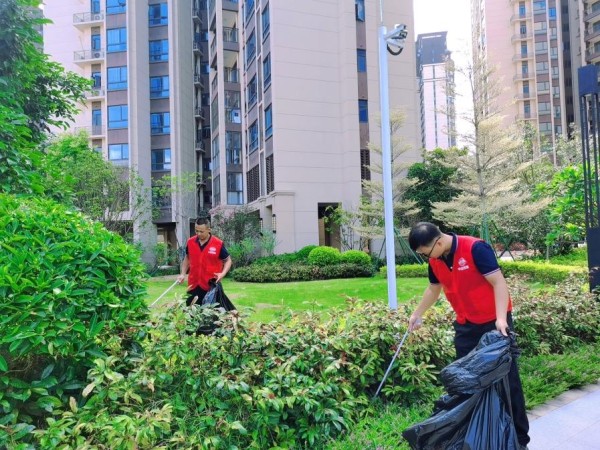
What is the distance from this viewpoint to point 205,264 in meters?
5.67

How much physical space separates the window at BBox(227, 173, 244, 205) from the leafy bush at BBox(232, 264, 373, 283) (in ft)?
40.1

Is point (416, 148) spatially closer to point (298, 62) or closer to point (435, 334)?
point (298, 62)

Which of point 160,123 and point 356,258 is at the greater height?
point 160,123

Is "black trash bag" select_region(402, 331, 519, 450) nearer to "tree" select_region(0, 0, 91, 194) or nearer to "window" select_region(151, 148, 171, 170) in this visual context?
"tree" select_region(0, 0, 91, 194)

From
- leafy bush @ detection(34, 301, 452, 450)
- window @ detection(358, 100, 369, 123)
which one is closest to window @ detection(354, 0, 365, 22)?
window @ detection(358, 100, 369, 123)

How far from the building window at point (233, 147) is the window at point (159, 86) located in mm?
7803

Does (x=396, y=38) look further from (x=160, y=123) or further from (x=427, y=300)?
(x=160, y=123)

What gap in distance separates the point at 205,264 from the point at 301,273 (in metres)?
11.4

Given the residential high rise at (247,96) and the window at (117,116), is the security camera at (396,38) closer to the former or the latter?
the residential high rise at (247,96)

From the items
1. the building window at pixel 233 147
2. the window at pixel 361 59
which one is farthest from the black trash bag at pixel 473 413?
the building window at pixel 233 147

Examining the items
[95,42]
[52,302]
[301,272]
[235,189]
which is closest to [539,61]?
[235,189]

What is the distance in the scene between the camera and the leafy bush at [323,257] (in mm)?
17688

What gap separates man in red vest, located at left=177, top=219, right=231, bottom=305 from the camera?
223 inches

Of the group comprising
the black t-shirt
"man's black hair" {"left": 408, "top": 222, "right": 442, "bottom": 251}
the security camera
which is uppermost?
the security camera
